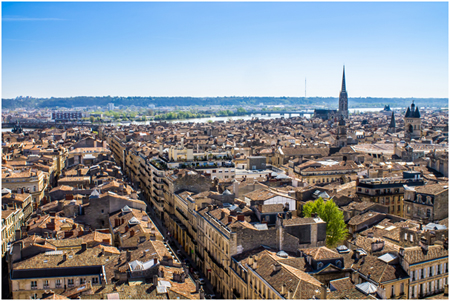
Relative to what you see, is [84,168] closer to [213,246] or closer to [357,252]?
[213,246]

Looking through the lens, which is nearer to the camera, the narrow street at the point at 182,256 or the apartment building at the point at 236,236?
the apartment building at the point at 236,236

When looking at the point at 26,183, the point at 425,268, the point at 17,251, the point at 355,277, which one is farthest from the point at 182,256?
the point at 26,183

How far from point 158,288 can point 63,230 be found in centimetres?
1836

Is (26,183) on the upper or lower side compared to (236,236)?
lower

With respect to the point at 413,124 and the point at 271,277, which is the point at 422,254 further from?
the point at 413,124

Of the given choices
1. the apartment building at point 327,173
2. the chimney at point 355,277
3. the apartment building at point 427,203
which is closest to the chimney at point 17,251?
the chimney at point 355,277

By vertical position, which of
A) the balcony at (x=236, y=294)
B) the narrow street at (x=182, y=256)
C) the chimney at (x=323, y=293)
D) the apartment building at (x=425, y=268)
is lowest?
the narrow street at (x=182, y=256)

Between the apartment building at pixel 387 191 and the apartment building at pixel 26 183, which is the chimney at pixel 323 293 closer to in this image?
the apartment building at pixel 387 191

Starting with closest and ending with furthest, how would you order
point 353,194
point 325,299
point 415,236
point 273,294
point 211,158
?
point 325,299 → point 273,294 → point 415,236 → point 353,194 → point 211,158

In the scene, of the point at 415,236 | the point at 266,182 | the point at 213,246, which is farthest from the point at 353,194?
the point at 213,246

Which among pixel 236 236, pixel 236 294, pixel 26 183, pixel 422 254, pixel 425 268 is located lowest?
pixel 236 294

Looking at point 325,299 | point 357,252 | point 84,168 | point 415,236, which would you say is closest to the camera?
point 325,299

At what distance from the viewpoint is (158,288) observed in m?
29.5

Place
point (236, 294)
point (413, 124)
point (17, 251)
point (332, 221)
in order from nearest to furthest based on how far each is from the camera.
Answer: point (17, 251) → point (236, 294) → point (332, 221) → point (413, 124)
